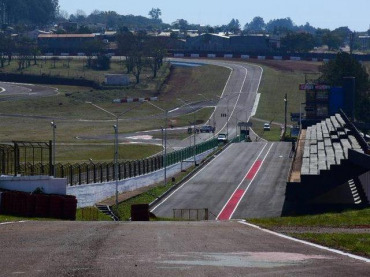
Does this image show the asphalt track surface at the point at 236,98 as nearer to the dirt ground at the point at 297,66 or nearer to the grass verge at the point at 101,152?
the dirt ground at the point at 297,66

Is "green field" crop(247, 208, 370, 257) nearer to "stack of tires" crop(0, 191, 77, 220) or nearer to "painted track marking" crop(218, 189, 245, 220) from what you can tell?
"stack of tires" crop(0, 191, 77, 220)

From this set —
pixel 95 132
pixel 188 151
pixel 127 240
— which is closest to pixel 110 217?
pixel 127 240

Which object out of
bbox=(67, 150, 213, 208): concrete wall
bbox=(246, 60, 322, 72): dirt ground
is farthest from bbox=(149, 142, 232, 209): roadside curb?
bbox=(246, 60, 322, 72): dirt ground

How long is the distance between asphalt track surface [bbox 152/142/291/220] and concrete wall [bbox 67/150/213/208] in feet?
10.9

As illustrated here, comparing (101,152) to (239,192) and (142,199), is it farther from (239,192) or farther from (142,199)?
(142,199)

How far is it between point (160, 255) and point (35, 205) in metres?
22.1

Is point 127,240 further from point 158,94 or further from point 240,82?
point 240,82

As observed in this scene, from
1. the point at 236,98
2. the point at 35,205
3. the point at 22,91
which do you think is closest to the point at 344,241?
the point at 35,205

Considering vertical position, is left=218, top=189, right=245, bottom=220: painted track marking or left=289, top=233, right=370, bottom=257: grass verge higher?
left=289, top=233, right=370, bottom=257: grass verge

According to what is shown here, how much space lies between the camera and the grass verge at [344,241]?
21.9 metres

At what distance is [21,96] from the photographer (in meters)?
155

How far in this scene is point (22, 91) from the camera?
16325cm

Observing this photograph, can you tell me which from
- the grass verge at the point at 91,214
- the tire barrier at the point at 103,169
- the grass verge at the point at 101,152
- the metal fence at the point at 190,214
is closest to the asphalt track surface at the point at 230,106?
the grass verge at the point at 101,152

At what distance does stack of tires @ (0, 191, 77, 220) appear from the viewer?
41.1m
